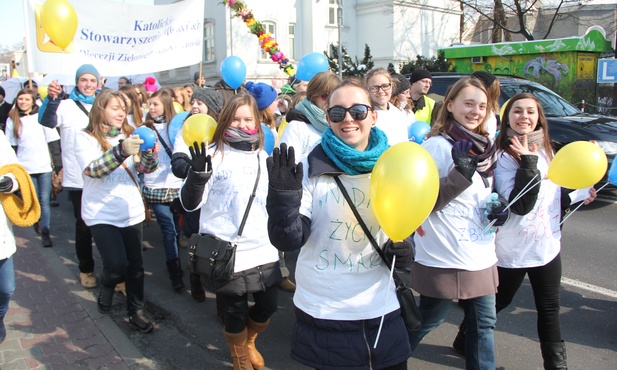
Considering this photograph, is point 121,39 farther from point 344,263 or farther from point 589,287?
point 589,287

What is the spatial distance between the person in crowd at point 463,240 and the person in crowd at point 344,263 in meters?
0.65

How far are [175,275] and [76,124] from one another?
1.80 metres

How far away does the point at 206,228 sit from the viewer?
3.30 m

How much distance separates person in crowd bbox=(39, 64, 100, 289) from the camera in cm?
504

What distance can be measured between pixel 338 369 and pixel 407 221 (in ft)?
2.35

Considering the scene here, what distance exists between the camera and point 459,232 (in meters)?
2.88

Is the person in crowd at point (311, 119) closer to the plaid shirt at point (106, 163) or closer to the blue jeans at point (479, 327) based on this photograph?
the plaid shirt at point (106, 163)

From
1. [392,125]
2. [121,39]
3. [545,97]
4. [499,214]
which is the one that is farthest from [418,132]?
[545,97]

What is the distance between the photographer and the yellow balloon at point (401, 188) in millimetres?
2121

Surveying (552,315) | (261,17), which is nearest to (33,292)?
(552,315)

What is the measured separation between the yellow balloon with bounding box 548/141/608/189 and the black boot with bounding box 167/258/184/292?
11.3 feet

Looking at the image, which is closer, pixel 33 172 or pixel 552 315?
pixel 552 315

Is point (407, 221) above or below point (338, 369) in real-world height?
above

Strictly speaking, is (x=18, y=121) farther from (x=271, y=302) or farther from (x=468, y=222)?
(x=468, y=222)
